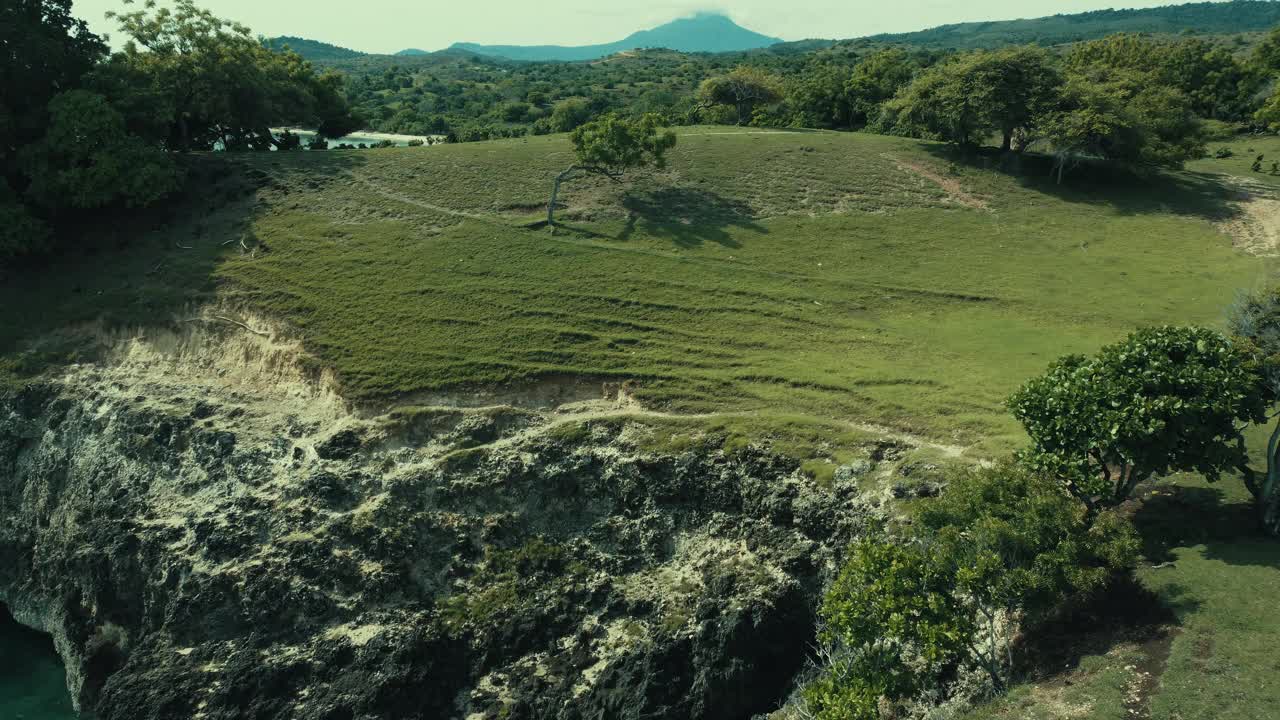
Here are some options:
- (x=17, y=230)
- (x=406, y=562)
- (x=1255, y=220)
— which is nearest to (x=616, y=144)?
(x=406, y=562)

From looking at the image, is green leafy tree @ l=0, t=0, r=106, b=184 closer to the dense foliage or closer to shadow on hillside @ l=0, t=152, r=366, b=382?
shadow on hillside @ l=0, t=152, r=366, b=382

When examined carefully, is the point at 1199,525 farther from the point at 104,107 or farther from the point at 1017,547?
the point at 104,107

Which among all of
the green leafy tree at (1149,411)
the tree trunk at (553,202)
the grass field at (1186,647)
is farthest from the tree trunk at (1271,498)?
the tree trunk at (553,202)

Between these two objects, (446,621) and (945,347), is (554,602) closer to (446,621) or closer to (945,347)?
(446,621)

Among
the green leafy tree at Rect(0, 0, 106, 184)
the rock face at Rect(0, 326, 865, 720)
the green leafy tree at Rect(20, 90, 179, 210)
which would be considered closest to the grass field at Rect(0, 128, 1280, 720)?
the green leafy tree at Rect(20, 90, 179, 210)

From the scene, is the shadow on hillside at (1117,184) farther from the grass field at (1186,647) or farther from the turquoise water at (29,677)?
the turquoise water at (29,677)

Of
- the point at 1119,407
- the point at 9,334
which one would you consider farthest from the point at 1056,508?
the point at 9,334
